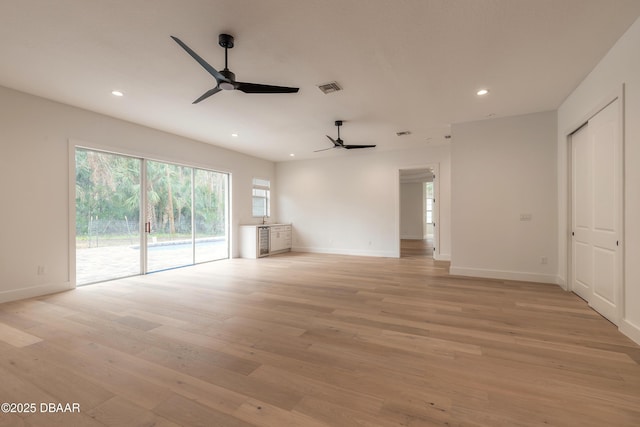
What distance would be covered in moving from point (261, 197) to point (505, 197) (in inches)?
251

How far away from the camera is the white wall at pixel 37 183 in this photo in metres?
3.71

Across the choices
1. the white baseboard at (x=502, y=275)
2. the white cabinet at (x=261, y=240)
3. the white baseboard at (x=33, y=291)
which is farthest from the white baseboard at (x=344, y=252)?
the white baseboard at (x=33, y=291)

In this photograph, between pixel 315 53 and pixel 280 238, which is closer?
pixel 315 53

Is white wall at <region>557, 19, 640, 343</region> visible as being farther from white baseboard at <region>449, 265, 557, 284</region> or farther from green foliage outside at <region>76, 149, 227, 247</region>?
green foliage outside at <region>76, 149, 227, 247</region>

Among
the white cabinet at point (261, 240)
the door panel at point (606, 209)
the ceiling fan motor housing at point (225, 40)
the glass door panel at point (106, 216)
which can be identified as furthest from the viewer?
the white cabinet at point (261, 240)

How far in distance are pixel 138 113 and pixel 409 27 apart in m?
4.46

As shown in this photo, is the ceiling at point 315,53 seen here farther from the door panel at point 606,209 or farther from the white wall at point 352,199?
the white wall at point 352,199

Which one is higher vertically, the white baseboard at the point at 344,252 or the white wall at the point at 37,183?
the white wall at the point at 37,183

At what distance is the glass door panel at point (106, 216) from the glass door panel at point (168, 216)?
24cm

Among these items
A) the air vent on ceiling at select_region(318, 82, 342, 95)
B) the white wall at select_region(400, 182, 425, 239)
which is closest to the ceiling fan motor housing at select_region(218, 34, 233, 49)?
the air vent on ceiling at select_region(318, 82, 342, 95)

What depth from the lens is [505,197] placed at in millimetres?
4848

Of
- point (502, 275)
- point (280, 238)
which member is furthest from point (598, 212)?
point (280, 238)

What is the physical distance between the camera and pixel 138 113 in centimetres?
462

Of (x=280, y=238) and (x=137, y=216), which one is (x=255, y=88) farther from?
(x=280, y=238)
